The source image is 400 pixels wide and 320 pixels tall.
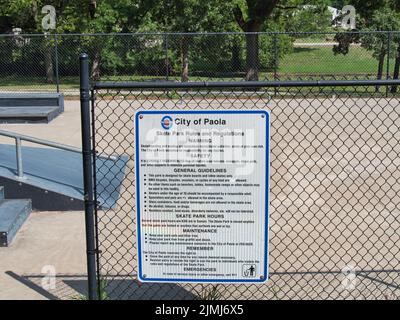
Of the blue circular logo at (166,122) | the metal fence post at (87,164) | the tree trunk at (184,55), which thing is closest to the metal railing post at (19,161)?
the metal fence post at (87,164)

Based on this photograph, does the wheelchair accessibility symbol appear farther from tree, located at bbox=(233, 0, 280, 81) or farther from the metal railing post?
tree, located at bbox=(233, 0, 280, 81)

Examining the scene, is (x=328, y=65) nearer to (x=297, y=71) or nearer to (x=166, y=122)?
(x=297, y=71)

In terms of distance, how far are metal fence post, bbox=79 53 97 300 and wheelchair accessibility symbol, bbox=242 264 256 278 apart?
3.27 ft

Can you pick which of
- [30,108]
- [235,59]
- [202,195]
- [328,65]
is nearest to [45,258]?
[202,195]

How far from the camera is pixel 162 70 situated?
30.3m

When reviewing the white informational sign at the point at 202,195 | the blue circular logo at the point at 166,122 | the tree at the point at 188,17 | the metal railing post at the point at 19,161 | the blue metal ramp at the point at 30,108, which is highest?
the tree at the point at 188,17

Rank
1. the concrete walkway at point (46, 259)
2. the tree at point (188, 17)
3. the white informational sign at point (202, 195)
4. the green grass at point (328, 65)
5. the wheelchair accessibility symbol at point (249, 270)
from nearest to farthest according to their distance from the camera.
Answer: the white informational sign at point (202, 195)
the wheelchair accessibility symbol at point (249, 270)
the concrete walkway at point (46, 259)
the tree at point (188, 17)
the green grass at point (328, 65)

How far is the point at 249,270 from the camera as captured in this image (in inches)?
158

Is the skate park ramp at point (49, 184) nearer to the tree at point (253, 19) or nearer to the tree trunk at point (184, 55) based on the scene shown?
the tree at point (253, 19)

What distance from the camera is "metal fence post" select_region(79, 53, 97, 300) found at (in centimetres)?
391

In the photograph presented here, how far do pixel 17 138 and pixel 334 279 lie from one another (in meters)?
4.16

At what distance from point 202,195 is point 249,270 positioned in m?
0.58

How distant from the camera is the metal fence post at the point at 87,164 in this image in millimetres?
3914
